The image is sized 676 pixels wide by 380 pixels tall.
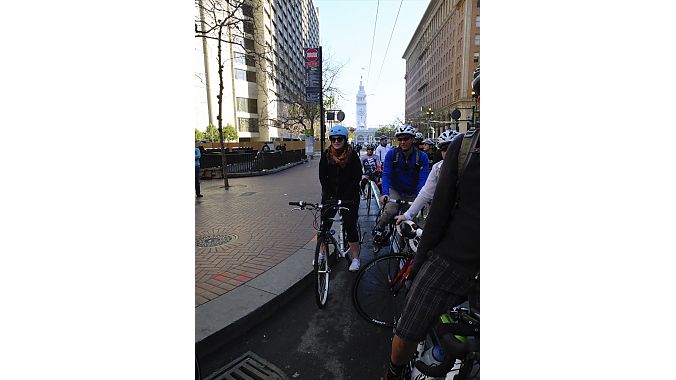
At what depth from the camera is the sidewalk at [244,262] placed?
2979mm

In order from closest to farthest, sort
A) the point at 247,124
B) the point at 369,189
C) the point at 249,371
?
the point at 249,371 → the point at 369,189 → the point at 247,124

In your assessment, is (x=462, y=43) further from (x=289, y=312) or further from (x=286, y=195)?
(x=289, y=312)

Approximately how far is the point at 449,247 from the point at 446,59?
8020 cm

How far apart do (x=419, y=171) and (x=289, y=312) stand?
2535mm

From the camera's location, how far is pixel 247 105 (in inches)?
Result: 2007

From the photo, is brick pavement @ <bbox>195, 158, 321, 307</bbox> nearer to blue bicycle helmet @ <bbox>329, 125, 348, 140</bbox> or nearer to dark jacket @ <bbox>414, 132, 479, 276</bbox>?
blue bicycle helmet @ <bbox>329, 125, 348, 140</bbox>

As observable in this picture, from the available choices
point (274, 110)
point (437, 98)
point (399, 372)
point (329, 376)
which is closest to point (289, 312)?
point (329, 376)

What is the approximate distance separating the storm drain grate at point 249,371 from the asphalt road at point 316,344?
1.9 inches

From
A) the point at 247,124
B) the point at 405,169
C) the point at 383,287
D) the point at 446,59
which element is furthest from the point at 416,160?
the point at 446,59

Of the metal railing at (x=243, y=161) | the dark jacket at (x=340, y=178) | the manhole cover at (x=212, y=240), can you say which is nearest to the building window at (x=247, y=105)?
→ the metal railing at (x=243, y=161)

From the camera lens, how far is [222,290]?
3498mm

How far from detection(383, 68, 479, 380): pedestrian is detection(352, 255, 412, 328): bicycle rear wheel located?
1058 millimetres

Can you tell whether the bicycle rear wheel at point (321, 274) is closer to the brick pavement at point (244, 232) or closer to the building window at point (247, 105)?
the brick pavement at point (244, 232)

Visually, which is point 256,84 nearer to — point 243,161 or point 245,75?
point 245,75
